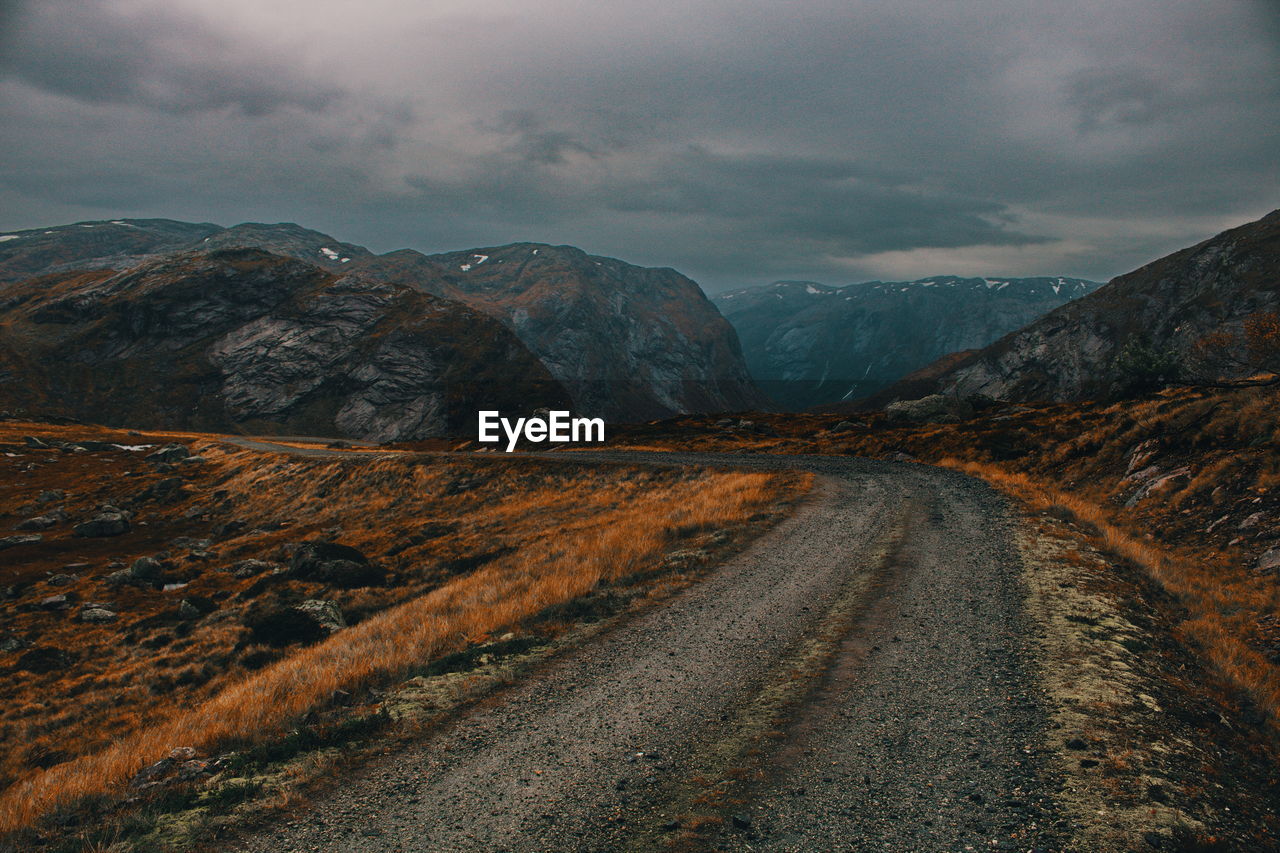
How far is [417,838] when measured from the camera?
5.18m

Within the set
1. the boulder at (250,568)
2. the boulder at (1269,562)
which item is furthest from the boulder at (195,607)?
the boulder at (1269,562)

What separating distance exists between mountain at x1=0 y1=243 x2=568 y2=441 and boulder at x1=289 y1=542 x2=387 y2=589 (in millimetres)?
134111

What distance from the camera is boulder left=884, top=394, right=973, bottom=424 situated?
48.8 m

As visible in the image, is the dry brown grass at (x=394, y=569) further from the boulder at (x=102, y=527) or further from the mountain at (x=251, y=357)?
the mountain at (x=251, y=357)

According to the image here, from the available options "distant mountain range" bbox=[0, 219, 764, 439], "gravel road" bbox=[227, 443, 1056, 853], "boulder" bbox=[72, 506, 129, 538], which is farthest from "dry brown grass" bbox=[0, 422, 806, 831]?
"distant mountain range" bbox=[0, 219, 764, 439]

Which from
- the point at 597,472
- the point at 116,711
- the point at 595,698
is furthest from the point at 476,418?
the point at 595,698

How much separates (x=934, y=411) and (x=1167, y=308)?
600 feet

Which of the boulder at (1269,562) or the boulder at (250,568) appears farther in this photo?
the boulder at (250,568)

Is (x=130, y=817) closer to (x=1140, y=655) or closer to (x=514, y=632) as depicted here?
(x=514, y=632)

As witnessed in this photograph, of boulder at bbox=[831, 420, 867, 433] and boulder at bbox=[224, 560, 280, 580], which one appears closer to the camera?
boulder at bbox=[224, 560, 280, 580]

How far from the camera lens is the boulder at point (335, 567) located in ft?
81.4

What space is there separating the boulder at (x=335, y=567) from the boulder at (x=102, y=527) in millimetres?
21794

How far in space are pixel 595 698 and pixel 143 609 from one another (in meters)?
28.2

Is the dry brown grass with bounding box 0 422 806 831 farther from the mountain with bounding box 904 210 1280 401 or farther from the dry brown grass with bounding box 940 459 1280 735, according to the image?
the mountain with bounding box 904 210 1280 401
